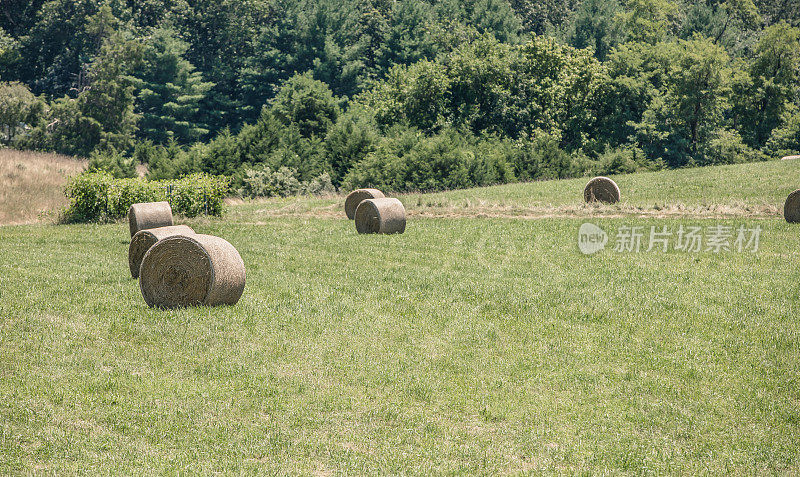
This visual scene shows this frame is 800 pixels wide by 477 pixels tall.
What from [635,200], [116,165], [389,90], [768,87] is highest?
[389,90]

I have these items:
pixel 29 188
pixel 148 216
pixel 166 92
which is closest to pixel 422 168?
pixel 29 188

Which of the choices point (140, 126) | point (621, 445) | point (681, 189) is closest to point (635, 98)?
point (681, 189)

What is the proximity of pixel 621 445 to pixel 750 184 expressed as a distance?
31.2 meters

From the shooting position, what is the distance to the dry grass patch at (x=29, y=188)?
33.0 meters

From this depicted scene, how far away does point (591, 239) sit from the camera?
23406 millimetres

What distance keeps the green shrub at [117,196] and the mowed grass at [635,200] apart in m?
2.19

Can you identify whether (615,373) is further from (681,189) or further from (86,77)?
(86,77)

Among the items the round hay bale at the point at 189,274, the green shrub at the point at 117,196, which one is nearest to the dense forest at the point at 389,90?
the green shrub at the point at 117,196

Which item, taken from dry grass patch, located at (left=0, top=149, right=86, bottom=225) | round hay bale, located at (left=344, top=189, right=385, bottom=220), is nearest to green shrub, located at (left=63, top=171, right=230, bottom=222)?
dry grass patch, located at (left=0, top=149, right=86, bottom=225)

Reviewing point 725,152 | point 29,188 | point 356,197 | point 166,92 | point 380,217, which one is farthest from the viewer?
point 166,92

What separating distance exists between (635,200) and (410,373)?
25338 mm

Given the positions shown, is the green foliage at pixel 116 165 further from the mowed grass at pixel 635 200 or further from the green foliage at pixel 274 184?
the mowed grass at pixel 635 200

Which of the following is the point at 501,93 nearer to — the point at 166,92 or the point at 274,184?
the point at 274,184

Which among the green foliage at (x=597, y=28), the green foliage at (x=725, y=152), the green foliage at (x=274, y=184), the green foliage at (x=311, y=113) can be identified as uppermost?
the green foliage at (x=597, y=28)
